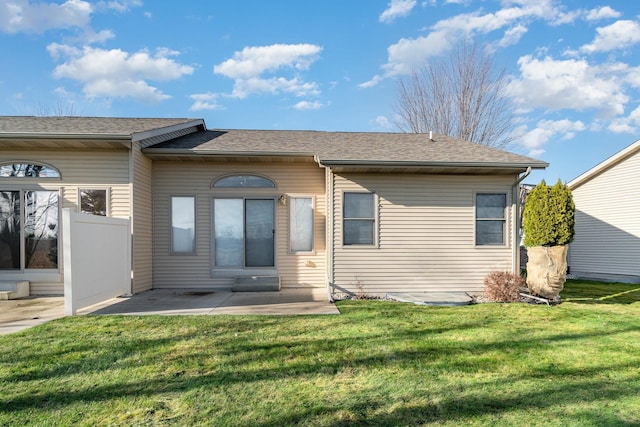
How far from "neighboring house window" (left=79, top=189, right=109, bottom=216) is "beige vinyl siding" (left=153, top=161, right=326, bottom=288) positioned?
113 cm

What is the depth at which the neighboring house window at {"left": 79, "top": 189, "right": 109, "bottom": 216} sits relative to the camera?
7.62 m

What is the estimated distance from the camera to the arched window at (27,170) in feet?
24.6

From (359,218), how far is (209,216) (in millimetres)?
3694

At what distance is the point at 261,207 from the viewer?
8797mm

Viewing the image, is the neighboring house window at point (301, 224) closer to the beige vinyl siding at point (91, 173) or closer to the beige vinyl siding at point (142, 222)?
the beige vinyl siding at point (142, 222)

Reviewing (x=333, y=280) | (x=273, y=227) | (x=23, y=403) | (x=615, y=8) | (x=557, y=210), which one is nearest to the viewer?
(x=23, y=403)

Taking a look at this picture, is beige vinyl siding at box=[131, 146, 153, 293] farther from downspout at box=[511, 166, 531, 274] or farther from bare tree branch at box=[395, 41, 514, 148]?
bare tree branch at box=[395, 41, 514, 148]

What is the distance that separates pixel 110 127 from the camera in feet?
26.5

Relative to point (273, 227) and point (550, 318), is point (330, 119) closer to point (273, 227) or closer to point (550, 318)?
point (273, 227)

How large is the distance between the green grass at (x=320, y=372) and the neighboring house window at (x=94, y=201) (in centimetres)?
307

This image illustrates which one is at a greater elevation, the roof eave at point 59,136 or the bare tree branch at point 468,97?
the bare tree branch at point 468,97

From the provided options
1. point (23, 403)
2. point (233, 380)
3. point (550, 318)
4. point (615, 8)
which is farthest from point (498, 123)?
point (23, 403)

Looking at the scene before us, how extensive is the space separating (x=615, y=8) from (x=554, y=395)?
567 inches

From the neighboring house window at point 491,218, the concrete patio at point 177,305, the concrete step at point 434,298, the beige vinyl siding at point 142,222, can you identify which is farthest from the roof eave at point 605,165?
the beige vinyl siding at point 142,222
